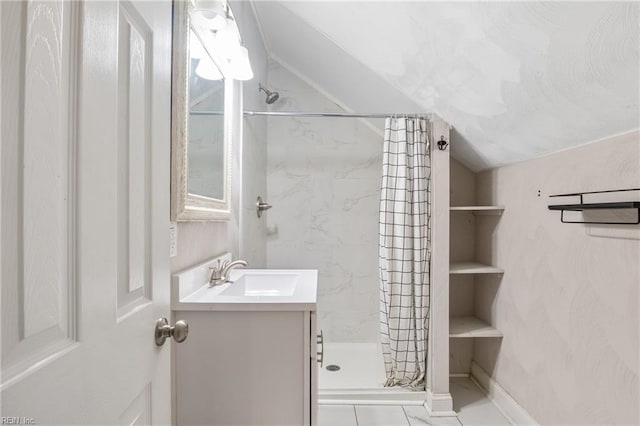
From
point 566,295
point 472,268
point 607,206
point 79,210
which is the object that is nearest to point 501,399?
point 472,268

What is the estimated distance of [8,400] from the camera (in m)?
0.35

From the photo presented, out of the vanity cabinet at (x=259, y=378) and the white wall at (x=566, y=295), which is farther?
the white wall at (x=566, y=295)

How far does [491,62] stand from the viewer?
1.34 meters

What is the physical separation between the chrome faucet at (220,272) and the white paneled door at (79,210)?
2.31 ft

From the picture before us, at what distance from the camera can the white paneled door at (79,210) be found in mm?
360

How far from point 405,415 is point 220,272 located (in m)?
1.44

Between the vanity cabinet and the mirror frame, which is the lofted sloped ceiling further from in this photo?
the vanity cabinet

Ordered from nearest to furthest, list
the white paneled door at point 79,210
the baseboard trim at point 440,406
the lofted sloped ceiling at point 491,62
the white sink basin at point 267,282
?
the white paneled door at point 79,210
the lofted sloped ceiling at point 491,62
the white sink basin at point 267,282
the baseboard trim at point 440,406

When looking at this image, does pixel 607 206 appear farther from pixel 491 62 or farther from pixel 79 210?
pixel 79 210

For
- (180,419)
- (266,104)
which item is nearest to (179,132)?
(180,419)

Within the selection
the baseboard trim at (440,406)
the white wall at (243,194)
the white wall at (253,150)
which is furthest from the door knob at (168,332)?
the baseboard trim at (440,406)

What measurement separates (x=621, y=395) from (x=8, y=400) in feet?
5.69

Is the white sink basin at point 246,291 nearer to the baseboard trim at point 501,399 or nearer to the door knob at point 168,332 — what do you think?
the door knob at point 168,332

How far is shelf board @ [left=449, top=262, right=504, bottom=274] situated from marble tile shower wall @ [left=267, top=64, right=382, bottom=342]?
706 millimetres
